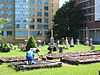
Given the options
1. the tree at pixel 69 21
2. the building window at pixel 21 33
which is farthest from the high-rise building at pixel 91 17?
the building window at pixel 21 33

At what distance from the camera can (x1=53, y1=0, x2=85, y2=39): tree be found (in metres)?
65.6

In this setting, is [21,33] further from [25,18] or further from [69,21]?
[69,21]

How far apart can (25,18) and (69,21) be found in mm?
16256

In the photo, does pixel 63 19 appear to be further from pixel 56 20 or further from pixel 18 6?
pixel 18 6

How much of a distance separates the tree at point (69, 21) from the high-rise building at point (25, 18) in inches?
350

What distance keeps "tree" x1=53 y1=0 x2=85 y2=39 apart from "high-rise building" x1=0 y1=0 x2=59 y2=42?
8.89 meters

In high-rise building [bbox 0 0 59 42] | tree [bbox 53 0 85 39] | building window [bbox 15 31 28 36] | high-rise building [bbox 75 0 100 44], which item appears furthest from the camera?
high-rise building [bbox 0 0 59 42]

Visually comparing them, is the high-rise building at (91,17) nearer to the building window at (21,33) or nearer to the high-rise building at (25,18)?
the high-rise building at (25,18)

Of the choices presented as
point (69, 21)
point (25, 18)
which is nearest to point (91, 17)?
point (69, 21)

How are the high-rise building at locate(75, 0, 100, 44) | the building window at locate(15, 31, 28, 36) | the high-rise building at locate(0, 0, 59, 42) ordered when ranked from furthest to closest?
the high-rise building at locate(0, 0, 59, 42) < the building window at locate(15, 31, 28, 36) < the high-rise building at locate(75, 0, 100, 44)

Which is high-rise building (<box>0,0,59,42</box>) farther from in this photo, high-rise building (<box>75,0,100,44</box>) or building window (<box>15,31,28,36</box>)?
high-rise building (<box>75,0,100,44</box>)

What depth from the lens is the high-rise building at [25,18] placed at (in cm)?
7288

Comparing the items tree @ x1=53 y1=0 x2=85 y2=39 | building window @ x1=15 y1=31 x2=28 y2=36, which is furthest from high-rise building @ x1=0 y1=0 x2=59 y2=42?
tree @ x1=53 y1=0 x2=85 y2=39

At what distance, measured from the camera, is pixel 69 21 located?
66.0m
